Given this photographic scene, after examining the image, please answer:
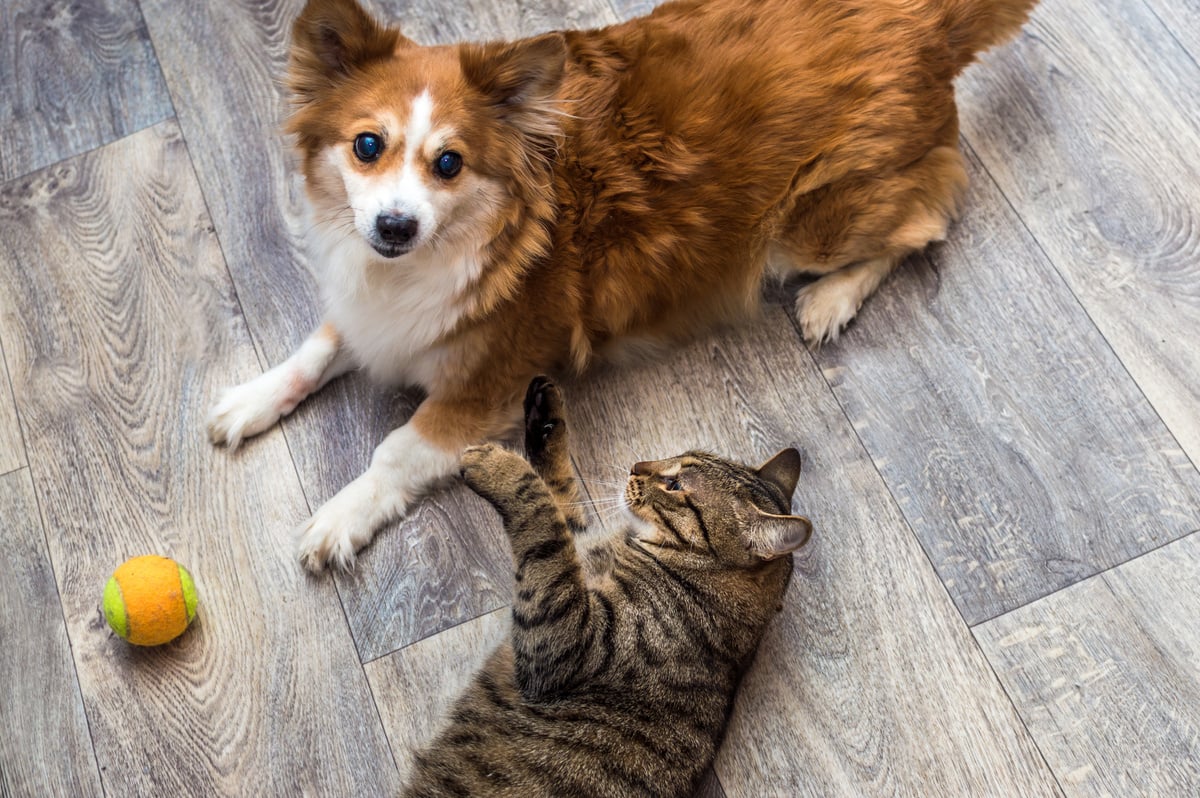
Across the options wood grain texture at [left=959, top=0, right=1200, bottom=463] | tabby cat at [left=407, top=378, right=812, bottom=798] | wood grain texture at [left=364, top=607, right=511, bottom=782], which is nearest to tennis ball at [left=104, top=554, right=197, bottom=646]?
wood grain texture at [left=364, top=607, right=511, bottom=782]

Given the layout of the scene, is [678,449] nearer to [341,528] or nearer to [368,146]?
[341,528]

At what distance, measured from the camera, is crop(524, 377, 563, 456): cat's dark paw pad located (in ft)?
7.24

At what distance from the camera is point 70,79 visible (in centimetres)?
270

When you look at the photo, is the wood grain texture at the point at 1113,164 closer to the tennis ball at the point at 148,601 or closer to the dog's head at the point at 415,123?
the dog's head at the point at 415,123

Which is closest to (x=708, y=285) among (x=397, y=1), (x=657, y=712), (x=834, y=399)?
(x=834, y=399)

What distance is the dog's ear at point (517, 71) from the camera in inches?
74.4

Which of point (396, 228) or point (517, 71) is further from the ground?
point (517, 71)

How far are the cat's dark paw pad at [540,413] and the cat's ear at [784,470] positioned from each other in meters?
0.46

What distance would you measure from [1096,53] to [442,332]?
193 centimetres

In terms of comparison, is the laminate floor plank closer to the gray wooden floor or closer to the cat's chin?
the gray wooden floor

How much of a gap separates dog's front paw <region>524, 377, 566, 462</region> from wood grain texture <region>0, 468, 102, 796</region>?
109 cm

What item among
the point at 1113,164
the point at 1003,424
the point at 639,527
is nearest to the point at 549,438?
the point at 639,527

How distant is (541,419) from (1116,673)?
1366 mm

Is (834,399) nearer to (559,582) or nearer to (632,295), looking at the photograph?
(632,295)
